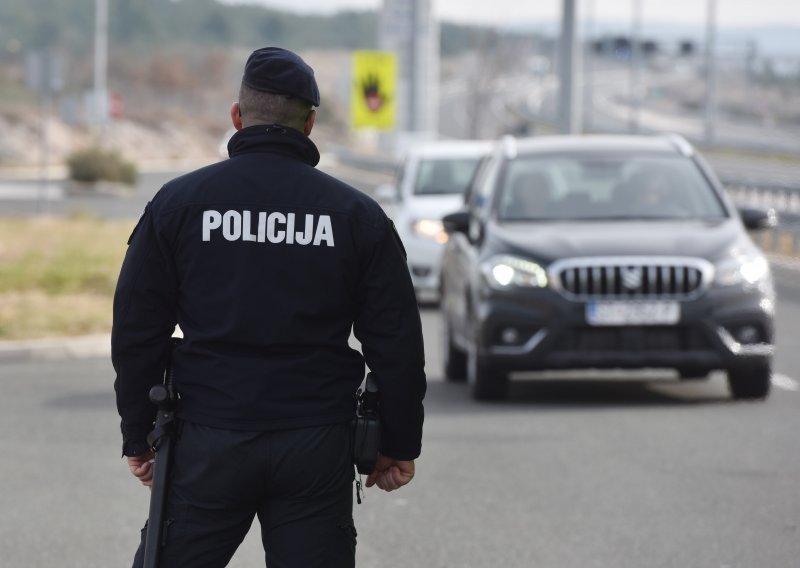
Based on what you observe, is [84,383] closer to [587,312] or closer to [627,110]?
[587,312]

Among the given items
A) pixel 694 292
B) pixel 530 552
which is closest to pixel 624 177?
pixel 694 292

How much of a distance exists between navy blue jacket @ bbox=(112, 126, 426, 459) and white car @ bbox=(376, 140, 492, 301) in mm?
14253

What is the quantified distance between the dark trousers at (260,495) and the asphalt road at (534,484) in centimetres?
281

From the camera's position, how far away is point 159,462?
14.1 feet

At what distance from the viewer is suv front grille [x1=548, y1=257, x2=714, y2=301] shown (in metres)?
11.2

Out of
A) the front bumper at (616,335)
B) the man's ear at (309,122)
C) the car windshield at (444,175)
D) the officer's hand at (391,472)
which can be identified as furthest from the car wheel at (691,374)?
the man's ear at (309,122)

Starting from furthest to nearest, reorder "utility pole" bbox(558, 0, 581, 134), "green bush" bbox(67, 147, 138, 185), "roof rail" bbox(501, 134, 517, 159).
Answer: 1. "green bush" bbox(67, 147, 138, 185)
2. "utility pole" bbox(558, 0, 581, 134)
3. "roof rail" bbox(501, 134, 517, 159)

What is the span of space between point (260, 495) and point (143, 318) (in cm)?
51

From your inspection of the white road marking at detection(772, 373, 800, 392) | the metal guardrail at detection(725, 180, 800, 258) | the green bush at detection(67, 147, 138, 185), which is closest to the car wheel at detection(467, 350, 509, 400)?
the white road marking at detection(772, 373, 800, 392)

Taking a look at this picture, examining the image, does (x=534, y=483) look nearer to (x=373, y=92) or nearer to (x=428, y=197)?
(x=428, y=197)

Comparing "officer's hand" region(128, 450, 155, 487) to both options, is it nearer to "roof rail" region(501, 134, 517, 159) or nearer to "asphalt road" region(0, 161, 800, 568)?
"asphalt road" region(0, 161, 800, 568)

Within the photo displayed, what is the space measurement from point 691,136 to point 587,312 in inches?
3164

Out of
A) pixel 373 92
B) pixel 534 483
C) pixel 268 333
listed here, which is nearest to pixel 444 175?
pixel 534 483

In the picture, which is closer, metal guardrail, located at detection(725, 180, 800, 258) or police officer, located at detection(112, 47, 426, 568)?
police officer, located at detection(112, 47, 426, 568)
